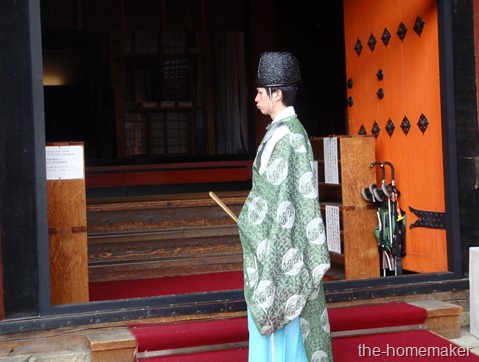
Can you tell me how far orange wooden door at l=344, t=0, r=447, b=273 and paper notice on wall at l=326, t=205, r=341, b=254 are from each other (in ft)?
1.76

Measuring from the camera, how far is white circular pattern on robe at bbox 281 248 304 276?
358 centimetres

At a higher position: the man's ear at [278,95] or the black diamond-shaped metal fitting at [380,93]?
the black diamond-shaped metal fitting at [380,93]

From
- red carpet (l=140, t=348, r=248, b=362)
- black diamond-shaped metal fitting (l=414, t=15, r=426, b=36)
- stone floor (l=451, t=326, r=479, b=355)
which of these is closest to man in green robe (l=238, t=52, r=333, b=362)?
red carpet (l=140, t=348, r=248, b=362)

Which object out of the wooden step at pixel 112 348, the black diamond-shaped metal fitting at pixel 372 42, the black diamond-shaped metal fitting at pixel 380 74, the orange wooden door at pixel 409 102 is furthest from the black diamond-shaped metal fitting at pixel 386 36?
the wooden step at pixel 112 348

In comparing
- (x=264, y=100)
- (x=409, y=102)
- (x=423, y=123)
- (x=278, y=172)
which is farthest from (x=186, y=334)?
(x=409, y=102)

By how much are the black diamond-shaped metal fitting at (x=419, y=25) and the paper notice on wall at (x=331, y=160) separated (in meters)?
1.05

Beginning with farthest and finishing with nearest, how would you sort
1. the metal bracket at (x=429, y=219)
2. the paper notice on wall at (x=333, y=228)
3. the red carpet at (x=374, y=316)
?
the paper notice on wall at (x=333, y=228)
the metal bracket at (x=429, y=219)
the red carpet at (x=374, y=316)

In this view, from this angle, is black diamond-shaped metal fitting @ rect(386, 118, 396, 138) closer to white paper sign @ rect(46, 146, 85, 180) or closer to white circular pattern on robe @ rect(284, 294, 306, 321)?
white paper sign @ rect(46, 146, 85, 180)

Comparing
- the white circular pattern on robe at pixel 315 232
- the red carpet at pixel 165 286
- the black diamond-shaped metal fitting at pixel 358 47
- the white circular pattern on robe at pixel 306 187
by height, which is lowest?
the red carpet at pixel 165 286

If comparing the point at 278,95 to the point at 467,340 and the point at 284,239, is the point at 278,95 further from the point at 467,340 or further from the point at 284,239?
the point at 467,340

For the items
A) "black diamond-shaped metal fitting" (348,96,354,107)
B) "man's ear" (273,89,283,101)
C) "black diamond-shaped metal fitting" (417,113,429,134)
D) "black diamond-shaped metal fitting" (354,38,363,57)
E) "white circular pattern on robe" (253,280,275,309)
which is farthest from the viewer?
"black diamond-shaped metal fitting" (348,96,354,107)

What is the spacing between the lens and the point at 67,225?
5297 millimetres

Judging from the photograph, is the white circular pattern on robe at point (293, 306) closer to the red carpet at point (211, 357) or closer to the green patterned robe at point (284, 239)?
the green patterned robe at point (284, 239)

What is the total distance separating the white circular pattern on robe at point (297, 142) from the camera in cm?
368
